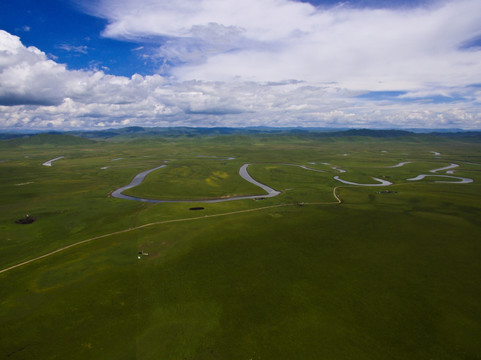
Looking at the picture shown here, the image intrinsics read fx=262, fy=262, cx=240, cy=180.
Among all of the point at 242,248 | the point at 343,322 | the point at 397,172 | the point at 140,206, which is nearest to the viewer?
the point at 343,322

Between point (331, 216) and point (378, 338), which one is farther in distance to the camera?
point (331, 216)

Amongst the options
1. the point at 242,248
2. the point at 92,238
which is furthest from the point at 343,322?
the point at 92,238

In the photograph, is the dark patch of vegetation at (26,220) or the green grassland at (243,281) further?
the dark patch of vegetation at (26,220)

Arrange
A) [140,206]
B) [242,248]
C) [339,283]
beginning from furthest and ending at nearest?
[140,206] → [242,248] → [339,283]

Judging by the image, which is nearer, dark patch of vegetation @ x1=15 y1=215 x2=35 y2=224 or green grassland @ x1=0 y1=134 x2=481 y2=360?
green grassland @ x1=0 y1=134 x2=481 y2=360

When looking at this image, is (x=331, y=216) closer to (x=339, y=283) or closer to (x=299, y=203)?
(x=299, y=203)

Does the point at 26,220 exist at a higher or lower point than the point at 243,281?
higher

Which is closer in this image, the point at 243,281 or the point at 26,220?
the point at 243,281
